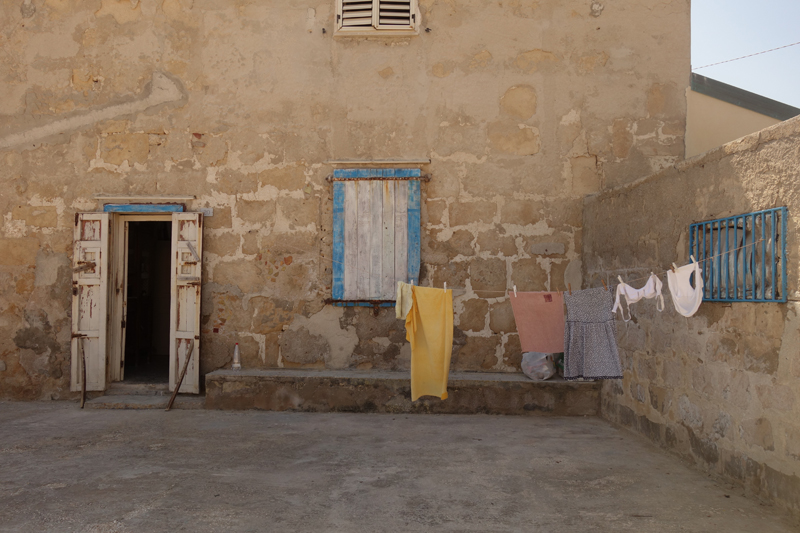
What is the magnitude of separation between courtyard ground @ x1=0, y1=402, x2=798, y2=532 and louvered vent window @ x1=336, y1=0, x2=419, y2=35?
12.7 feet

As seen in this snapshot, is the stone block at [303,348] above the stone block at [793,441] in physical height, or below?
above

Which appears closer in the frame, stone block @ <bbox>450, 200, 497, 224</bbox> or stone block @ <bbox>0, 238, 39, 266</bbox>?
stone block @ <bbox>450, 200, 497, 224</bbox>

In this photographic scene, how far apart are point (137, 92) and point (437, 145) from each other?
319 centimetres

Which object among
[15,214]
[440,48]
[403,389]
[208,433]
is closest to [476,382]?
[403,389]

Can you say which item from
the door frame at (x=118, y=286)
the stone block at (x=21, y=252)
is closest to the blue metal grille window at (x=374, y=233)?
the door frame at (x=118, y=286)

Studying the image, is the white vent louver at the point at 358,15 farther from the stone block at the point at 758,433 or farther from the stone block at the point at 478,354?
the stone block at the point at 758,433

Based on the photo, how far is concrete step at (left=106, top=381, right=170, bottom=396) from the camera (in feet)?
21.3

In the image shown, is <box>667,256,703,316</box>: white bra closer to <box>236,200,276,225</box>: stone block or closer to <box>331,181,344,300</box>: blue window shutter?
<box>331,181,344,300</box>: blue window shutter

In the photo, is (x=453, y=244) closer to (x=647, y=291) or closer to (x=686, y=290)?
(x=647, y=291)

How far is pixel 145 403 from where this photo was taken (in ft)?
20.1

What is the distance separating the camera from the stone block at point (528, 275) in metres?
6.31

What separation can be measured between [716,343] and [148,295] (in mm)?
8114

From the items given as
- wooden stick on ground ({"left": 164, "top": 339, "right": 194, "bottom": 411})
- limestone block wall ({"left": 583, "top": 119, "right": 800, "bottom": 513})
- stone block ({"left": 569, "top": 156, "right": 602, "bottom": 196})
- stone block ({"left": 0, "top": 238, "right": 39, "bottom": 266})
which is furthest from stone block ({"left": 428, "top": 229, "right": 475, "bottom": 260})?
stone block ({"left": 0, "top": 238, "right": 39, "bottom": 266})

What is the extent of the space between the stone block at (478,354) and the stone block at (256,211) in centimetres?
238
